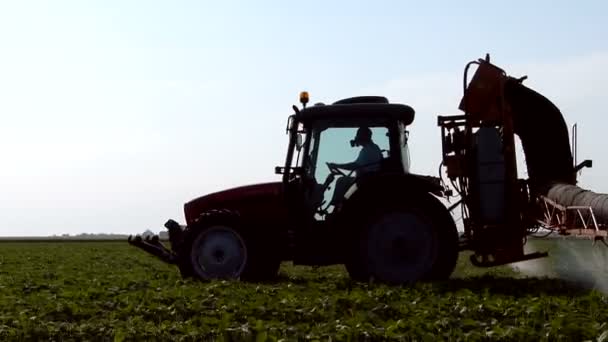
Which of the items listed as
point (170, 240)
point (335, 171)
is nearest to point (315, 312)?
point (335, 171)

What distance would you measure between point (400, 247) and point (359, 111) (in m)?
1.92

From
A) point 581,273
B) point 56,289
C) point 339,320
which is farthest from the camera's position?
point 581,273

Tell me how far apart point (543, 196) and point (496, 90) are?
5.26 feet

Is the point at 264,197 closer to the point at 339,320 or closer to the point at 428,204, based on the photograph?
the point at 428,204

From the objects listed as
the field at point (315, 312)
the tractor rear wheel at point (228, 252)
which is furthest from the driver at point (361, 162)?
the tractor rear wheel at point (228, 252)

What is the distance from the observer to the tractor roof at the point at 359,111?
1162cm

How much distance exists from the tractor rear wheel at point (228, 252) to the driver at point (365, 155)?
5.99 ft

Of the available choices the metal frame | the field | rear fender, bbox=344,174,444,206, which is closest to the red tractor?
rear fender, bbox=344,174,444,206

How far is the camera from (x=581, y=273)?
14195 millimetres

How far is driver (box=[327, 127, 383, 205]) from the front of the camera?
11602 mm

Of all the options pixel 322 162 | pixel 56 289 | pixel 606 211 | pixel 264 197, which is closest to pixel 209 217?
pixel 264 197

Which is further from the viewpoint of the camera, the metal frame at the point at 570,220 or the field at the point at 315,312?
the metal frame at the point at 570,220

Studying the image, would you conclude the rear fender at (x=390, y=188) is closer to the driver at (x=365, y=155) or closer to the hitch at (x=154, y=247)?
the driver at (x=365, y=155)

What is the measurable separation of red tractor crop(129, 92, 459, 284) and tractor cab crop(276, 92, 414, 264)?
14 mm
